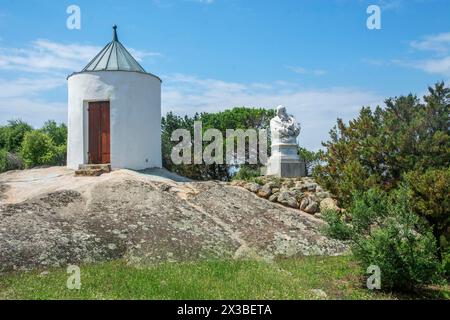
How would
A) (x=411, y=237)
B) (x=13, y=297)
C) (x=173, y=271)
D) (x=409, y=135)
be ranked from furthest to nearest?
(x=409, y=135) < (x=173, y=271) < (x=411, y=237) < (x=13, y=297)

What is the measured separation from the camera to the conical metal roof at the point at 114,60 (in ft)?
63.0

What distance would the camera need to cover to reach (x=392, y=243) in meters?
9.30

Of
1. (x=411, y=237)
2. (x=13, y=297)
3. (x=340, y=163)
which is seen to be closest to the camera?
(x=13, y=297)

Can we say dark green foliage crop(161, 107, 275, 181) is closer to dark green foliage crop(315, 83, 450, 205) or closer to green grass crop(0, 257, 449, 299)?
dark green foliage crop(315, 83, 450, 205)

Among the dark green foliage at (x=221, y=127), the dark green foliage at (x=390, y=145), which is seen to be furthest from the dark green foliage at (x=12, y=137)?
the dark green foliage at (x=390, y=145)

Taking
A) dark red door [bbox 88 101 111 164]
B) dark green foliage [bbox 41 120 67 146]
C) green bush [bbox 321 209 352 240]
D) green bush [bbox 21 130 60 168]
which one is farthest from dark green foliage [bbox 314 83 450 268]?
dark green foliage [bbox 41 120 67 146]

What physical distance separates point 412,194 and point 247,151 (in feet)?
57.4

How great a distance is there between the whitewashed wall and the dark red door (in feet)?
0.65

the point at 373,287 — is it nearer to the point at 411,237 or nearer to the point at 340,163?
the point at 411,237

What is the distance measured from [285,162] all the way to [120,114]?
655cm

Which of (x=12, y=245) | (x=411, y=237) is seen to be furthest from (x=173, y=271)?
(x=411, y=237)
